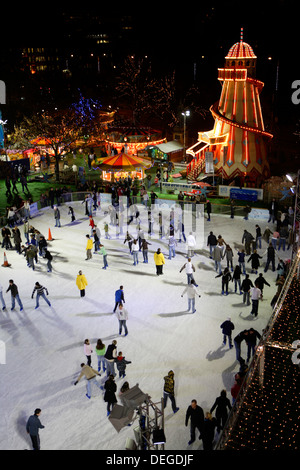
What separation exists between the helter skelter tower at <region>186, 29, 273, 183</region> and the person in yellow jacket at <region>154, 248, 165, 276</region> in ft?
43.5

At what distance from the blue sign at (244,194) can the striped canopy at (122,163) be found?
5.58 metres

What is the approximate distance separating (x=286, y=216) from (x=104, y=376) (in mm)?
11211

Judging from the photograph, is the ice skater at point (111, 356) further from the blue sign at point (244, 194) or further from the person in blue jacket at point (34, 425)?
the blue sign at point (244, 194)

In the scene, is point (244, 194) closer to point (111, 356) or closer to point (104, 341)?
point (104, 341)

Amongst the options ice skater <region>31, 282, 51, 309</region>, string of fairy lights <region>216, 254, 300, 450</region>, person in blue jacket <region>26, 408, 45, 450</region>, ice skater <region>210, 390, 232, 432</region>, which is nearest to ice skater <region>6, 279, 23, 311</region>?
ice skater <region>31, 282, 51, 309</region>

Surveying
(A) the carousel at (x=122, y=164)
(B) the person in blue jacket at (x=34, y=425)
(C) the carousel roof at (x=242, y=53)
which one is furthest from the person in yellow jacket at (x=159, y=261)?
(C) the carousel roof at (x=242, y=53)

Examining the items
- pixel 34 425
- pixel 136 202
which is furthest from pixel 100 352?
pixel 136 202

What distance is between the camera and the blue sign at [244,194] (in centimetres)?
2505

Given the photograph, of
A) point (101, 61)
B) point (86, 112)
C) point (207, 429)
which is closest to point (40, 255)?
point (207, 429)

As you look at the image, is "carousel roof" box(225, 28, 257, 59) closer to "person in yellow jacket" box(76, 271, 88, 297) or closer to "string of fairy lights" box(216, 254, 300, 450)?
"person in yellow jacket" box(76, 271, 88, 297)

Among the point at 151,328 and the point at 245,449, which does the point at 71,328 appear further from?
the point at 245,449

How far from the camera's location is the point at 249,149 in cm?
2734

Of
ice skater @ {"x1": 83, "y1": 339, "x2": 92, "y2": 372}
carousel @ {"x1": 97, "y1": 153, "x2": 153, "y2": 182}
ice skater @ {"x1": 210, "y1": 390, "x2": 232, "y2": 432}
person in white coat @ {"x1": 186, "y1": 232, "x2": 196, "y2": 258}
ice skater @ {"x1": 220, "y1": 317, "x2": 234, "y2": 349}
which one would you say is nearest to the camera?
ice skater @ {"x1": 210, "y1": 390, "x2": 232, "y2": 432}

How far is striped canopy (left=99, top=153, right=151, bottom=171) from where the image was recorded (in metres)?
26.0
